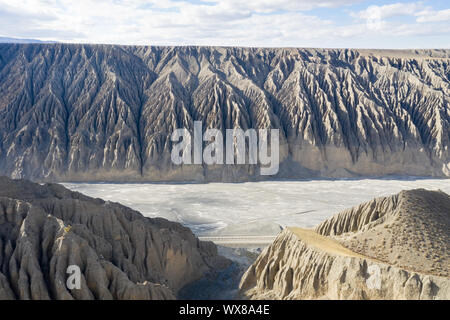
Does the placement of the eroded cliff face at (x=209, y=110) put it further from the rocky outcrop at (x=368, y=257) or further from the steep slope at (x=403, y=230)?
the rocky outcrop at (x=368, y=257)

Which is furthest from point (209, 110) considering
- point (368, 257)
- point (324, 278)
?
point (324, 278)

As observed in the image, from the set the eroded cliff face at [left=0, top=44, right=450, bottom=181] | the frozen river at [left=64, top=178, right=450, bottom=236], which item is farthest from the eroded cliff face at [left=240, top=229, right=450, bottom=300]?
the eroded cliff face at [left=0, top=44, right=450, bottom=181]

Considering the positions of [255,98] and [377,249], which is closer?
[377,249]

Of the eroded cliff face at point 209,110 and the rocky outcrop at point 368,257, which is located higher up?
the eroded cliff face at point 209,110

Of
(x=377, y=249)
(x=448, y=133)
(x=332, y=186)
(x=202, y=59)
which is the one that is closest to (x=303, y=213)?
(x=332, y=186)

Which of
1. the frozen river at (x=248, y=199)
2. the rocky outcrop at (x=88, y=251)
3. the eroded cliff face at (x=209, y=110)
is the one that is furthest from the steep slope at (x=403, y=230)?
the eroded cliff face at (x=209, y=110)

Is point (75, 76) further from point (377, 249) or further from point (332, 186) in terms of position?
point (377, 249)
